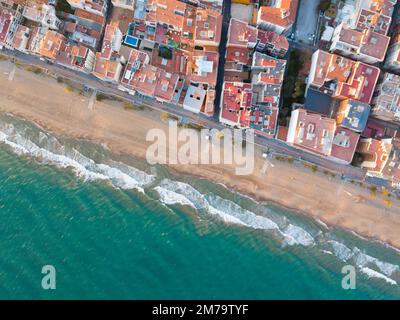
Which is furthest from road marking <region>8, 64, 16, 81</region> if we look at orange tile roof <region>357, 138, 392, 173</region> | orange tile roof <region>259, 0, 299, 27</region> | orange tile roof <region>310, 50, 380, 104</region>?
orange tile roof <region>357, 138, 392, 173</region>

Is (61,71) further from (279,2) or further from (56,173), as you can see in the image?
(279,2)

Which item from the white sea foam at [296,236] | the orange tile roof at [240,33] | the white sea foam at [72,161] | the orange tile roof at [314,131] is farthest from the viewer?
the white sea foam at [72,161]

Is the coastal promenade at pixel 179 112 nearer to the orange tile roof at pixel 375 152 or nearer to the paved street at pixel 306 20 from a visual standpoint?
the orange tile roof at pixel 375 152

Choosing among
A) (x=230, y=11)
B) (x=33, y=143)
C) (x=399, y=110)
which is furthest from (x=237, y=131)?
(x=33, y=143)

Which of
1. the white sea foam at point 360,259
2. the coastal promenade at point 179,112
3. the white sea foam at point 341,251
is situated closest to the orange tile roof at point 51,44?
the coastal promenade at point 179,112

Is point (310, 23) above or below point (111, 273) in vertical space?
above

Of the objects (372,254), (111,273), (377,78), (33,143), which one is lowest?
(111,273)

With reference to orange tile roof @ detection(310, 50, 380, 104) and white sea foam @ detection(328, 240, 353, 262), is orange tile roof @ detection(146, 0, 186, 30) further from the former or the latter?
white sea foam @ detection(328, 240, 353, 262)
